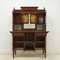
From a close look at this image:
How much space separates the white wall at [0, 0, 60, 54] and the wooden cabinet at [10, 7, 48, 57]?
356mm

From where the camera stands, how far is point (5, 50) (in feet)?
18.7

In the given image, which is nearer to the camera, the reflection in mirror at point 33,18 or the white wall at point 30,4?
the reflection in mirror at point 33,18

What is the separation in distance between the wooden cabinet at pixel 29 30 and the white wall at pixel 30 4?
1.17 feet

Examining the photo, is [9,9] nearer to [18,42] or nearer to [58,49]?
[18,42]

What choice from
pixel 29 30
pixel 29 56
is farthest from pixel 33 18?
pixel 29 56

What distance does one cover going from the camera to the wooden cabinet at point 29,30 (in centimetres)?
516

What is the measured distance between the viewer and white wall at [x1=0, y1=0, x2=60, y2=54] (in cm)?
562

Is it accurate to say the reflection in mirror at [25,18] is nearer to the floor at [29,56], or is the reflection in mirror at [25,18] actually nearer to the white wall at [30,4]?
the white wall at [30,4]

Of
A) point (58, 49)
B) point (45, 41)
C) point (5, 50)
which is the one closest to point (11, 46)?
point (5, 50)

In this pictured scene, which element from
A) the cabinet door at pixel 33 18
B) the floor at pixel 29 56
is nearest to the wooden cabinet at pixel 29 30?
the cabinet door at pixel 33 18

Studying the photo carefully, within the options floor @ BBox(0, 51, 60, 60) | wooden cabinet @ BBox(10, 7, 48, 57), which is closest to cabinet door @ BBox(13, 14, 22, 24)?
wooden cabinet @ BBox(10, 7, 48, 57)

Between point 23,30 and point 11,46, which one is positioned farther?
point 11,46

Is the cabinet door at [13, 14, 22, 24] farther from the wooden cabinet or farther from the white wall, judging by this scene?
the white wall

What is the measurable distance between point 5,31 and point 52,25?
1.58 metres
